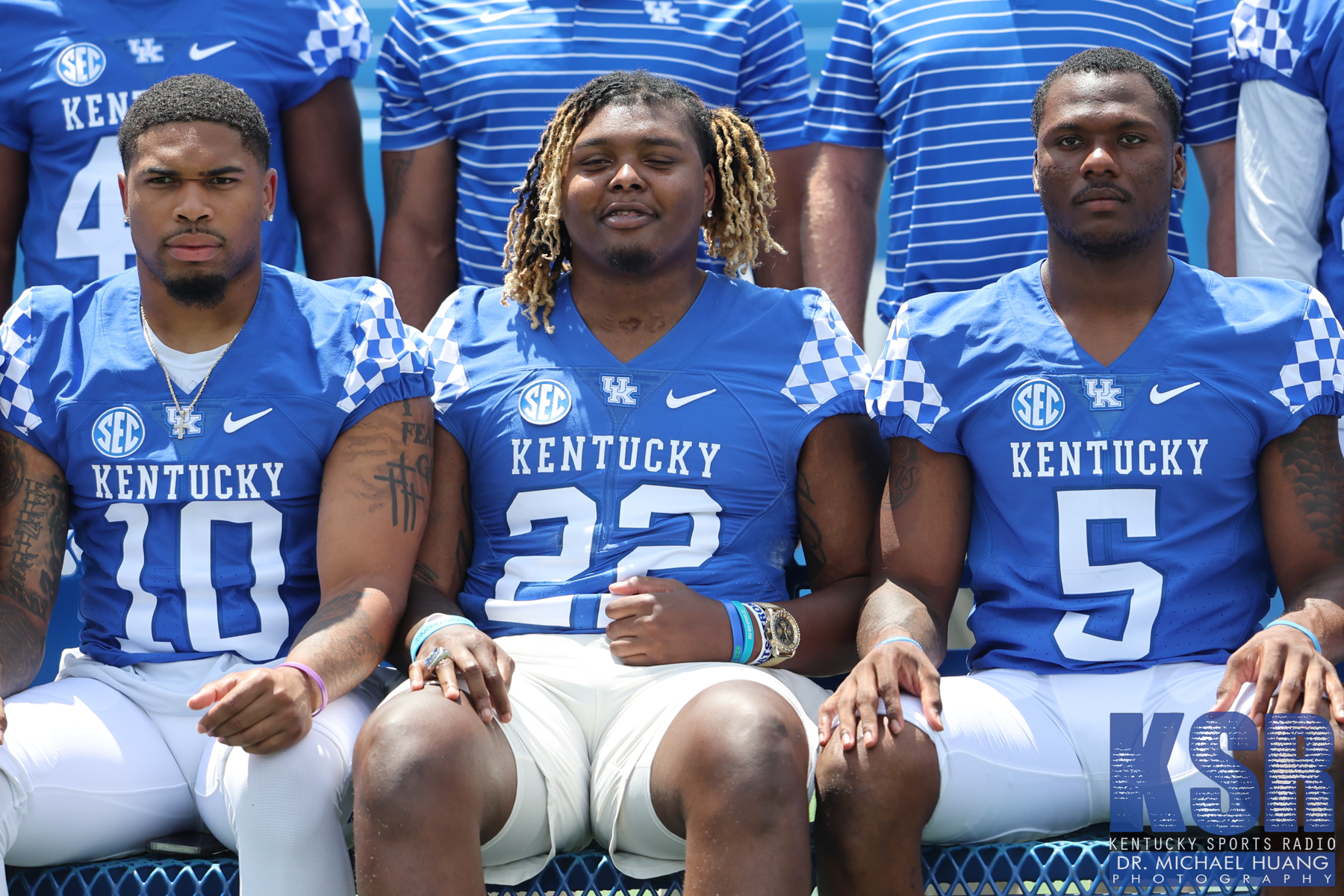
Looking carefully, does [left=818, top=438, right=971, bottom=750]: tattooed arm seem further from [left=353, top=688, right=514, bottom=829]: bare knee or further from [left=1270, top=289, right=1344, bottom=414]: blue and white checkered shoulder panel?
[left=353, top=688, right=514, bottom=829]: bare knee

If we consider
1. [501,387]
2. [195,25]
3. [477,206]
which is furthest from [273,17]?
[501,387]

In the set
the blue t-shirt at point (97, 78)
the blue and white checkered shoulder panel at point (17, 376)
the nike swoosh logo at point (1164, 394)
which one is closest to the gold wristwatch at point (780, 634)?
the nike swoosh logo at point (1164, 394)

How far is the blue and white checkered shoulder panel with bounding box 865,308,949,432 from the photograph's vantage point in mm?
2791

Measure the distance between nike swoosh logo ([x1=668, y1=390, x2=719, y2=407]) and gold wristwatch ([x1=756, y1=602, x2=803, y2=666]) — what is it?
412 millimetres

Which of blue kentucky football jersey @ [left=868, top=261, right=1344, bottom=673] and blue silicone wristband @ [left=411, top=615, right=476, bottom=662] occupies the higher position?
blue kentucky football jersey @ [left=868, top=261, right=1344, bottom=673]

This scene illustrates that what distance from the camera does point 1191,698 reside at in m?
2.58

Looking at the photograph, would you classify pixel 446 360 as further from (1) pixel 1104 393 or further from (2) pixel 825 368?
(1) pixel 1104 393

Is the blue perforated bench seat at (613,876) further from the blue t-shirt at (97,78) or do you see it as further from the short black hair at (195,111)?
the blue t-shirt at (97,78)

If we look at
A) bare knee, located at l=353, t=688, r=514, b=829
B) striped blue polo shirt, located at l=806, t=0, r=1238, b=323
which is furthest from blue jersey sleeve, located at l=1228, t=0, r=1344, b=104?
bare knee, located at l=353, t=688, r=514, b=829

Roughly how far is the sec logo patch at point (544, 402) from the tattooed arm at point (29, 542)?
34.4 inches

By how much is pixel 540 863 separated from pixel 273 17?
204 cm

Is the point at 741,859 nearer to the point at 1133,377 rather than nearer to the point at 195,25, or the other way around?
the point at 1133,377

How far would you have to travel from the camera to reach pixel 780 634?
8.97ft

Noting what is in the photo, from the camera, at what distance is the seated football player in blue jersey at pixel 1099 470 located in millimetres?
2594
